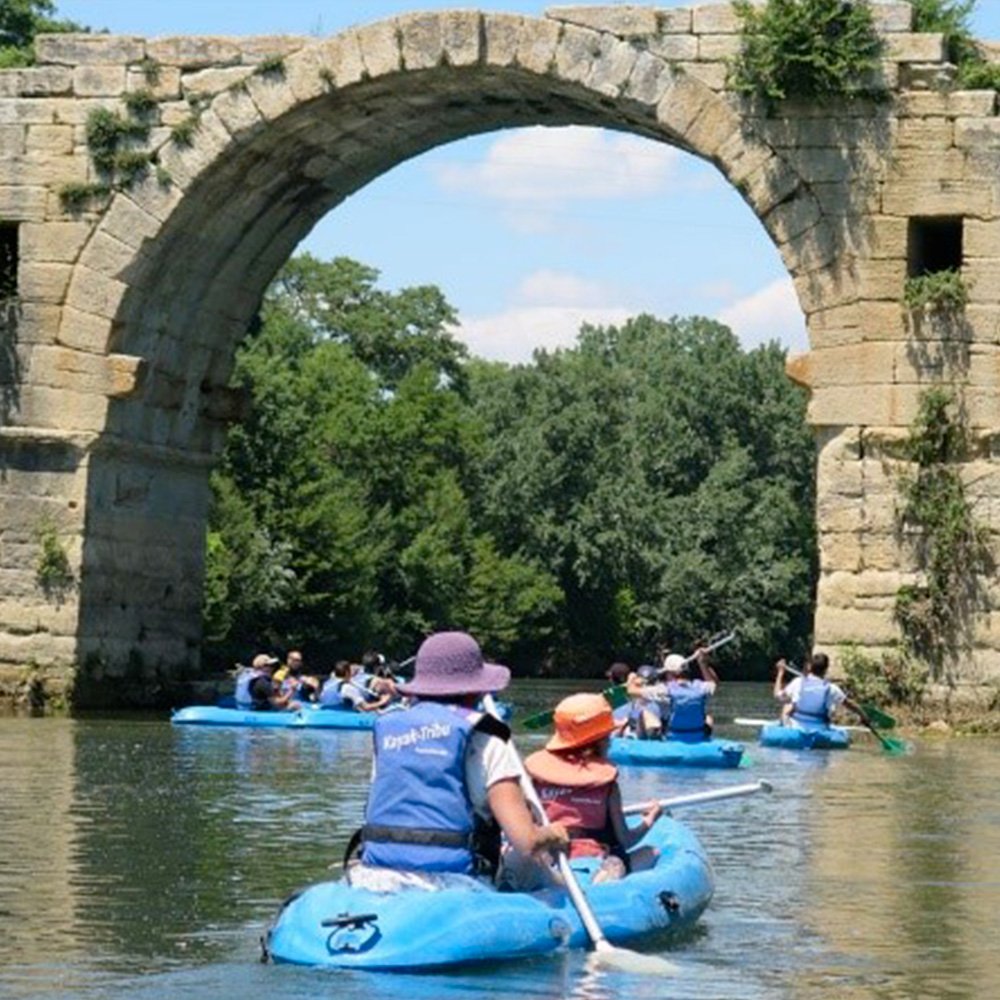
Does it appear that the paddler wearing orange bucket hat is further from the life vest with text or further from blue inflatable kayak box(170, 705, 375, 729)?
blue inflatable kayak box(170, 705, 375, 729)

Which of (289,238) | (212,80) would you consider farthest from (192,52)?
(289,238)

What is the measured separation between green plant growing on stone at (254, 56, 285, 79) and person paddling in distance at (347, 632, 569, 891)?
1737 cm

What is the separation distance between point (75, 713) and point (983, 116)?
33.2 feet

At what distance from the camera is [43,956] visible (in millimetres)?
12477

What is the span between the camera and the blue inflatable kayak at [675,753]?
24.4m

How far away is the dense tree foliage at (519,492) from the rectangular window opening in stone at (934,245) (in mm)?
20903

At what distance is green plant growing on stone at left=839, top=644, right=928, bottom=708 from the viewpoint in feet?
88.5

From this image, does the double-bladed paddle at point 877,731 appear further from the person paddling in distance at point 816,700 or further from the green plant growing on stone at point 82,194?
the green plant growing on stone at point 82,194

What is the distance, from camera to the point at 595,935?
12219 mm

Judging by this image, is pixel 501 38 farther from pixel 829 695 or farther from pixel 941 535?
pixel 829 695

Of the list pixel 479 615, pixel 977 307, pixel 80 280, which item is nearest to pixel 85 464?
pixel 80 280

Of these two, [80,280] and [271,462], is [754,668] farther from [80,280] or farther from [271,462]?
[80,280]

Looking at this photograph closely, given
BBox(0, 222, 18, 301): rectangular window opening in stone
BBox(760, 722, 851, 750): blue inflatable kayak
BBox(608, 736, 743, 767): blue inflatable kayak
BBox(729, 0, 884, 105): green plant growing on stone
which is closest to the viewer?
BBox(608, 736, 743, 767): blue inflatable kayak

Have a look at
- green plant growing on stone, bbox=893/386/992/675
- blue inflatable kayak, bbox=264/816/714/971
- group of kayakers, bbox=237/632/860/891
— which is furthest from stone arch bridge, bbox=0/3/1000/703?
blue inflatable kayak, bbox=264/816/714/971
